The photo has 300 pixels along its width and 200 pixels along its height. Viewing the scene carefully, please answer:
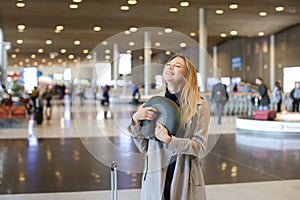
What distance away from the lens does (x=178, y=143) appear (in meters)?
2.59

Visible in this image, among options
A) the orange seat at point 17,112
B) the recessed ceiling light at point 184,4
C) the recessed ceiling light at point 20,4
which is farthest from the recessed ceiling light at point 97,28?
the orange seat at point 17,112

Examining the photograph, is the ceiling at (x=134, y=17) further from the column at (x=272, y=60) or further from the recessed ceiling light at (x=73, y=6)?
the column at (x=272, y=60)

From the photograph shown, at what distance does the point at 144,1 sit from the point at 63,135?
662 centimetres

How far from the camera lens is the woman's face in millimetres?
2674

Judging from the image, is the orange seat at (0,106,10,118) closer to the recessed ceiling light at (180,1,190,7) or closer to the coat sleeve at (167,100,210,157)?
the recessed ceiling light at (180,1,190,7)

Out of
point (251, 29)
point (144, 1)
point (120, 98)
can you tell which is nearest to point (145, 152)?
point (120, 98)

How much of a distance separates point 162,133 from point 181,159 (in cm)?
30

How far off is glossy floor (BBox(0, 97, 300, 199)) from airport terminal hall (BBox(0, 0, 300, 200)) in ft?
0.06

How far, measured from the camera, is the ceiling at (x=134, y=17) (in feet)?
56.6

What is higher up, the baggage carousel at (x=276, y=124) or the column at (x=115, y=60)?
the column at (x=115, y=60)

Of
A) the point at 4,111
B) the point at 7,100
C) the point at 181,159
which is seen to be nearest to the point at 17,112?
the point at 4,111

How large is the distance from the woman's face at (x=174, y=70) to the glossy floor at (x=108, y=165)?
37cm

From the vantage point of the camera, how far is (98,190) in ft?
19.1

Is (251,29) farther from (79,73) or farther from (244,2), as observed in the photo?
(79,73)
